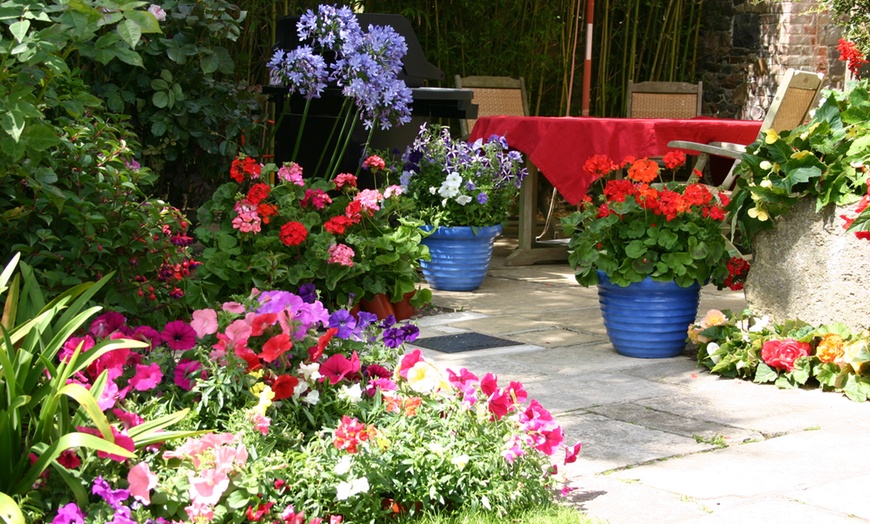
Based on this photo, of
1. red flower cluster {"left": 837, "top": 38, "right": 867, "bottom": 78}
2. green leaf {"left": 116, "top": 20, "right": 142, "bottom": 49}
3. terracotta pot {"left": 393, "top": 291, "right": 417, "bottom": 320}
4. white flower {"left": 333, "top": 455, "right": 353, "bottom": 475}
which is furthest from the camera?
red flower cluster {"left": 837, "top": 38, "right": 867, "bottom": 78}

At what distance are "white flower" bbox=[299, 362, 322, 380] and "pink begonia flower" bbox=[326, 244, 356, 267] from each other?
1.67m

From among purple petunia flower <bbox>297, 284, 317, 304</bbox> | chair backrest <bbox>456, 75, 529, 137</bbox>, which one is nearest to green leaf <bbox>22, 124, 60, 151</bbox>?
purple petunia flower <bbox>297, 284, 317, 304</bbox>

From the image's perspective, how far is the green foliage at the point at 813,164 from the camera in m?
3.38

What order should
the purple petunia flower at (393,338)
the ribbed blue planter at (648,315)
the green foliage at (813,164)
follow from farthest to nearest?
1. the ribbed blue planter at (648,315)
2. the green foliage at (813,164)
3. the purple petunia flower at (393,338)

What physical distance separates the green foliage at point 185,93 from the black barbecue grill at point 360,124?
1.10m

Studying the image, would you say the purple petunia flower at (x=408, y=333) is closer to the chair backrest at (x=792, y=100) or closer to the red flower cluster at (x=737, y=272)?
the red flower cluster at (x=737, y=272)

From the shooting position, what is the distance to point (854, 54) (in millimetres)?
7004

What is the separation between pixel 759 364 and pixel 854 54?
166 inches

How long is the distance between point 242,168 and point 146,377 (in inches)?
78.2

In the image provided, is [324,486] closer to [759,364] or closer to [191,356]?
[191,356]

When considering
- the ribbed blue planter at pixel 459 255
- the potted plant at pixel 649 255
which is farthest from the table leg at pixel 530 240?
the potted plant at pixel 649 255

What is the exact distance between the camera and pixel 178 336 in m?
2.35

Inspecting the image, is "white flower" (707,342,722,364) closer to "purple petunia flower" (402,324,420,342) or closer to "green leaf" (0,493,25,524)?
"purple petunia flower" (402,324,420,342)

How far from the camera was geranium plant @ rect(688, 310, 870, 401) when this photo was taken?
3.28 metres
